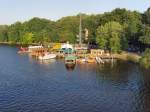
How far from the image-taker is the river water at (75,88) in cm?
6425

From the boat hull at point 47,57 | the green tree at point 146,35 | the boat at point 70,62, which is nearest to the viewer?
the boat at point 70,62

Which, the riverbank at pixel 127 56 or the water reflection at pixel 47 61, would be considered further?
the riverbank at pixel 127 56

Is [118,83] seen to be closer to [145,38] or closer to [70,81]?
[70,81]

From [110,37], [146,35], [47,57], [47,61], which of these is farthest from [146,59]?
[47,57]

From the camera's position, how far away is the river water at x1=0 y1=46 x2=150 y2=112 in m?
64.2

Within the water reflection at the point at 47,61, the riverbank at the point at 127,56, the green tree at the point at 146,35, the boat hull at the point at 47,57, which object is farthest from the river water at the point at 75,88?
the boat hull at the point at 47,57

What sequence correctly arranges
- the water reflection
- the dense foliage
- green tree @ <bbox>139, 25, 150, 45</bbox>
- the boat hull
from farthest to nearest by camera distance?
the boat hull → the water reflection → green tree @ <bbox>139, 25, 150, 45</bbox> → the dense foliage

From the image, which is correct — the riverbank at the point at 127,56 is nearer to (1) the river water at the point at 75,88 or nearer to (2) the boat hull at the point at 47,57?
(1) the river water at the point at 75,88

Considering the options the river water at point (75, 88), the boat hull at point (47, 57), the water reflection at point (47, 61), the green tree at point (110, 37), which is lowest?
the river water at point (75, 88)

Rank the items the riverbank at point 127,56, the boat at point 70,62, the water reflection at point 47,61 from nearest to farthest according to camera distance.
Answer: the boat at point 70,62 < the water reflection at point 47,61 < the riverbank at point 127,56

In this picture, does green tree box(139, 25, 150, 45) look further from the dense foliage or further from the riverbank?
the dense foliage

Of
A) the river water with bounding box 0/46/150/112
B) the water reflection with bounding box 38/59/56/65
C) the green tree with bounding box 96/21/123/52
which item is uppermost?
the green tree with bounding box 96/21/123/52

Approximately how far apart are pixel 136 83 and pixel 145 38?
117 feet

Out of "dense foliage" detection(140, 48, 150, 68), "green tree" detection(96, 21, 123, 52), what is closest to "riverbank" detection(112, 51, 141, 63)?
"green tree" detection(96, 21, 123, 52)
